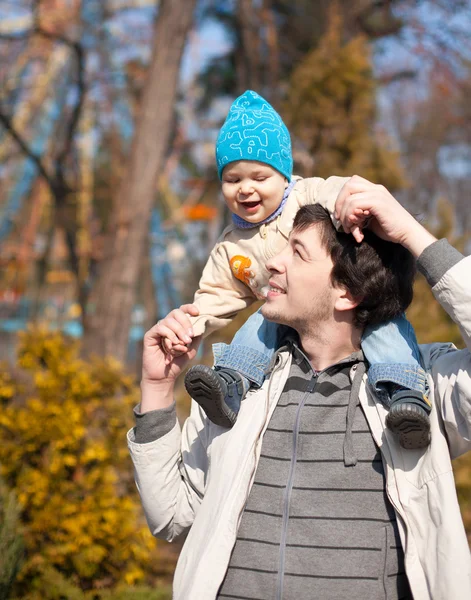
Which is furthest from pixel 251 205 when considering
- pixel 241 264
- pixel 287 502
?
pixel 287 502

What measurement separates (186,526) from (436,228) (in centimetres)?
526

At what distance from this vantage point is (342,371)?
2.17 m

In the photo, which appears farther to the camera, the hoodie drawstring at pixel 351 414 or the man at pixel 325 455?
the hoodie drawstring at pixel 351 414

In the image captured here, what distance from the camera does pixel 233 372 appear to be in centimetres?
219

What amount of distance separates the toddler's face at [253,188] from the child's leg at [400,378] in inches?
20.0

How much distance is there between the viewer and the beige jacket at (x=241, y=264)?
240cm

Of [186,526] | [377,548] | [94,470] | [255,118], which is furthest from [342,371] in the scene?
[94,470]

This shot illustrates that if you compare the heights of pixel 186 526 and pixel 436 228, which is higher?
pixel 436 228

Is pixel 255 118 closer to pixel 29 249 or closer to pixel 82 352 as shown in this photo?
pixel 82 352

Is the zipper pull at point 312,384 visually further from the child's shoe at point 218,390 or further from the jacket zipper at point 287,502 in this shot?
the child's shoe at point 218,390

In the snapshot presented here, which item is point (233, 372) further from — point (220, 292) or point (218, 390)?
point (220, 292)

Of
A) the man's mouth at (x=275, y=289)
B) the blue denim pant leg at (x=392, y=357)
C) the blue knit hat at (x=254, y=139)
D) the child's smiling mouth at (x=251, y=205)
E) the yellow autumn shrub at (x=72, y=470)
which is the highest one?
the blue knit hat at (x=254, y=139)

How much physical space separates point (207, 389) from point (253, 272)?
534 mm

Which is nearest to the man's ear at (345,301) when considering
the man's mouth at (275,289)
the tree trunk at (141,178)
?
the man's mouth at (275,289)
